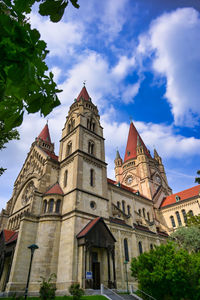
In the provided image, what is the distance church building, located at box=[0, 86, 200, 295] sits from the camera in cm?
1825

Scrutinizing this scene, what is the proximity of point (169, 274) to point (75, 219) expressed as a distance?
982 cm

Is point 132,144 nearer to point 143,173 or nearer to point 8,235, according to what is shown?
point 143,173

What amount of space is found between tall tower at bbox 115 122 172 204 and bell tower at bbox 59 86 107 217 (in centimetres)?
1867

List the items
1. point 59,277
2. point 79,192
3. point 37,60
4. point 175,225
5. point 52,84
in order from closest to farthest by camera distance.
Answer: point 37,60, point 52,84, point 59,277, point 79,192, point 175,225

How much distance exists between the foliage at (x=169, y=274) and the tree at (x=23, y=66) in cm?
1476

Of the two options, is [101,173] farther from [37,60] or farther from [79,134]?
[37,60]

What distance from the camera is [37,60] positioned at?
165 cm

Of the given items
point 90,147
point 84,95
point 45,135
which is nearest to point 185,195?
point 90,147

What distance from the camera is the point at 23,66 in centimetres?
134

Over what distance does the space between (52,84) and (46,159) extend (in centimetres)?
2519

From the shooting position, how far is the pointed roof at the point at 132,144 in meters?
51.9

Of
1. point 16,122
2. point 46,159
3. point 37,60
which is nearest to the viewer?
point 37,60

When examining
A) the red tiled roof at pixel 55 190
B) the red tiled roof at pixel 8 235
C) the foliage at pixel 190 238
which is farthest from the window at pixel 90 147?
the foliage at pixel 190 238

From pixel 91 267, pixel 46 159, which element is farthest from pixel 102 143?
pixel 91 267
